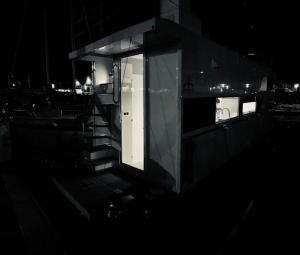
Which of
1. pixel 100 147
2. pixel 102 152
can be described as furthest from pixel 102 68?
pixel 102 152

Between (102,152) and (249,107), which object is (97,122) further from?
(249,107)

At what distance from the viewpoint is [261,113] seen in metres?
11.2

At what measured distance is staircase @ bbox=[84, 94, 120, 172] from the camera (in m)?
6.27

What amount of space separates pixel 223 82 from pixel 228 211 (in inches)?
155

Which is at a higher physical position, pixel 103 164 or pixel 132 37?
pixel 132 37

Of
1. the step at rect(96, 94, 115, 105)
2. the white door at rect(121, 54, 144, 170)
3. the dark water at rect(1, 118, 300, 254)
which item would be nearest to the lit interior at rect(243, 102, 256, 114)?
the dark water at rect(1, 118, 300, 254)

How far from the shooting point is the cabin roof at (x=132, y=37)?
3.79 metres

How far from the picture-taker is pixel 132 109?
21.4 feet

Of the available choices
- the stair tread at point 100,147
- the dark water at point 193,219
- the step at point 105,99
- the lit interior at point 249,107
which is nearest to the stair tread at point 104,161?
the stair tread at point 100,147

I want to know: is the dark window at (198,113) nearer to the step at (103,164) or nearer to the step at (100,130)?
the step at (103,164)

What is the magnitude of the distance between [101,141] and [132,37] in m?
3.70

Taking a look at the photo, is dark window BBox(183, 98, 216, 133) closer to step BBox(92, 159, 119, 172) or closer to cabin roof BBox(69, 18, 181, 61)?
cabin roof BBox(69, 18, 181, 61)

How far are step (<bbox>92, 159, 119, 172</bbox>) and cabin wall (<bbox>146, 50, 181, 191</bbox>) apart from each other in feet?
5.08

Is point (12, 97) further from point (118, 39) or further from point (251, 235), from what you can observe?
point (251, 235)
